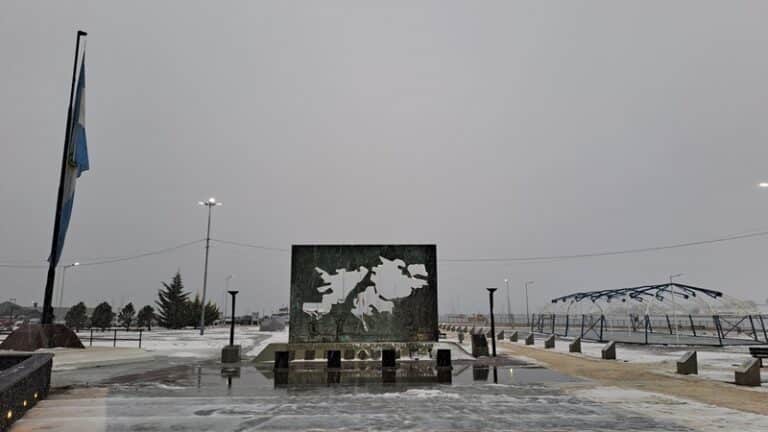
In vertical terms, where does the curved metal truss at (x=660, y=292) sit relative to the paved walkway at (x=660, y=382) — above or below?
above

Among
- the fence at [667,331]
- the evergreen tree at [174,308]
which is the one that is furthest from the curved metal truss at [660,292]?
the evergreen tree at [174,308]

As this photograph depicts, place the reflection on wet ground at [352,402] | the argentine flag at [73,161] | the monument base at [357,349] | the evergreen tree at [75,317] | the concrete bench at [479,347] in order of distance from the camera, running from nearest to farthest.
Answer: the reflection on wet ground at [352,402]
the argentine flag at [73,161]
the monument base at [357,349]
the concrete bench at [479,347]
the evergreen tree at [75,317]

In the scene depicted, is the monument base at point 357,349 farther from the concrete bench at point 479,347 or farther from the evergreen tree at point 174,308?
the evergreen tree at point 174,308

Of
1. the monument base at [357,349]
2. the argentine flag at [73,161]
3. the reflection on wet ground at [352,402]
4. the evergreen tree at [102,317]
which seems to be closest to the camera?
the reflection on wet ground at [352,402]

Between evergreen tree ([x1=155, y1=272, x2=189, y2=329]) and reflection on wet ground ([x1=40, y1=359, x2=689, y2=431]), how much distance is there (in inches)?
2085

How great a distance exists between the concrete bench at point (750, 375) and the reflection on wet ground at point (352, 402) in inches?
189

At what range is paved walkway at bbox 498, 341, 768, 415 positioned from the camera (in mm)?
12133

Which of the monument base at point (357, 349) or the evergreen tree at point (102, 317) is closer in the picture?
the monument base at point (357, 349)

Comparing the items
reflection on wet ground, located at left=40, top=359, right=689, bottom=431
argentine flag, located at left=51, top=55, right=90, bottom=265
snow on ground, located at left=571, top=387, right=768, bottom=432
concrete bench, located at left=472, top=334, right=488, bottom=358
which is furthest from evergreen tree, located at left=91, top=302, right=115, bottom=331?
snow on ground, located at left=571, top=387, right=768, bottom=432

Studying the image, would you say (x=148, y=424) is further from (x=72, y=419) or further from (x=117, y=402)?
(x=117, y=402)

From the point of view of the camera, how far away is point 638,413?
10.6 meters

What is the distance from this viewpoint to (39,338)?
2073 centimetres

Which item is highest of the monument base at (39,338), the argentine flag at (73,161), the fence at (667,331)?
the argentine flag at (73,161)

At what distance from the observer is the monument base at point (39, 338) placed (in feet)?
65.7
